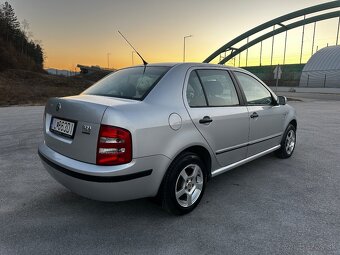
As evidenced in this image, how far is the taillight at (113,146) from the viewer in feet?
8.36

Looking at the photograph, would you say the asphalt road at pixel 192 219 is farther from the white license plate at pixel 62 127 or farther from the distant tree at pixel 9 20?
the distant tree at pixel 9 20

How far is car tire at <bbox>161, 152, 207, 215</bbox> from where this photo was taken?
2959 mm

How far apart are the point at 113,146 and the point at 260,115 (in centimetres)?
252

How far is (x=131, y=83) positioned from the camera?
11.0 feet

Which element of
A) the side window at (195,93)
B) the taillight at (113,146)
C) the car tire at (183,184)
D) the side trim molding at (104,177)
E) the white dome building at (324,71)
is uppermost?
the white dome building at (324,71)

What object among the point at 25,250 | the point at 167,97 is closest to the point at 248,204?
the point at 167,97

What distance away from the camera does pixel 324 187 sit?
4.08 meters

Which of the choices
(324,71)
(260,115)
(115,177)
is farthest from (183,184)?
(324,71)

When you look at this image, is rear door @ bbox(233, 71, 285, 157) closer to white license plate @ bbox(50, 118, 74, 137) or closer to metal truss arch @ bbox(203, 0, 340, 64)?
white license plate @ bbox(50, 118, 74, 137)

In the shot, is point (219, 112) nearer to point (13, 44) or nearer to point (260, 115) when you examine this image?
point (260, 115)

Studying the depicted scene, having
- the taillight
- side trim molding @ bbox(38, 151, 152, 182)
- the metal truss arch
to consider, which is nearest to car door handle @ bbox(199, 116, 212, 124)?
side trim molding @ bbox(38, 151, 152, 182)

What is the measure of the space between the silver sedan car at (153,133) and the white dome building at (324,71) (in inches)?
1964

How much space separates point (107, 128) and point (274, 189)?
8.58ft

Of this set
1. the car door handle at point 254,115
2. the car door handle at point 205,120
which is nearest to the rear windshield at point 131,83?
the car door handle at point 205,120
